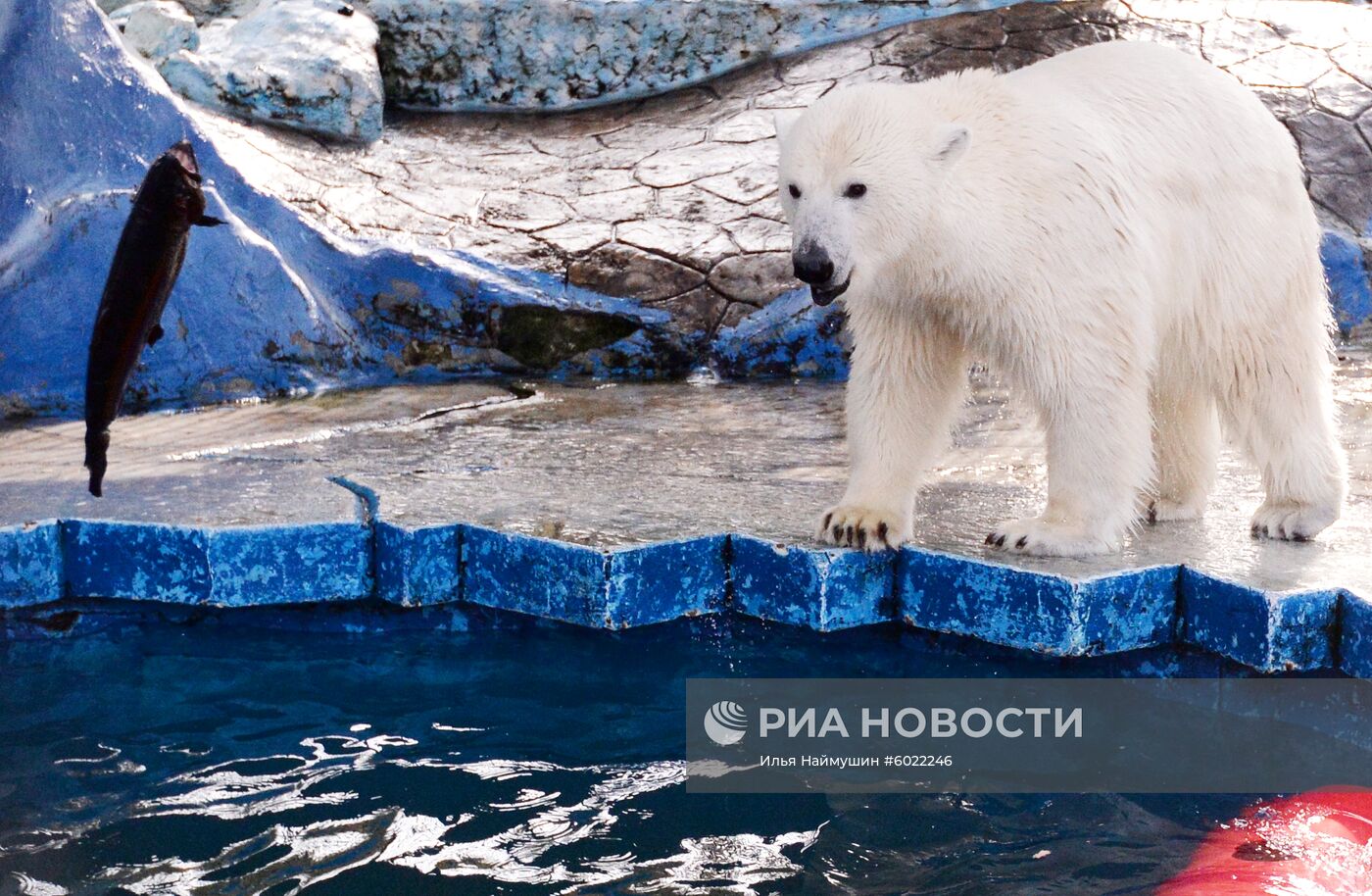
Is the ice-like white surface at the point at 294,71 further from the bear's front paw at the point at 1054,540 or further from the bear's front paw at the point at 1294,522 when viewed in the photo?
the bear's front paw at the point at 1294,522

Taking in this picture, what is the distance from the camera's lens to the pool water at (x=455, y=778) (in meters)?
2.47

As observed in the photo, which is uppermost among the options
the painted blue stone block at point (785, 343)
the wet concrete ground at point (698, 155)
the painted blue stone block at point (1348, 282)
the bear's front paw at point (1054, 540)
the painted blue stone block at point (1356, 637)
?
the wet concrete ground at point (698, 155)

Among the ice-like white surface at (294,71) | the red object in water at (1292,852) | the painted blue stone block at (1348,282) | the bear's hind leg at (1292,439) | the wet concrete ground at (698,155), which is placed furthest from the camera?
the ice-like white surface at (294,71)

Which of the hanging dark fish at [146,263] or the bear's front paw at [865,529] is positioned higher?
the hanging dark fish at [146,263]

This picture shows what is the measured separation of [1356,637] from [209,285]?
445 centimetres

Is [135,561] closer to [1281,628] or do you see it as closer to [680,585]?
[680,585]

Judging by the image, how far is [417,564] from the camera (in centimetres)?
344

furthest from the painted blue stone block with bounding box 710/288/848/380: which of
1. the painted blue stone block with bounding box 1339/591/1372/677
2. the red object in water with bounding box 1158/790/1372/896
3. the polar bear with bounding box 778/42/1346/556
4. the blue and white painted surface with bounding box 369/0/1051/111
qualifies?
the red object in water with bounding box 1158/790/1372/896

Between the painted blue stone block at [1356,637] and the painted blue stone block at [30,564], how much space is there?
9.55ft

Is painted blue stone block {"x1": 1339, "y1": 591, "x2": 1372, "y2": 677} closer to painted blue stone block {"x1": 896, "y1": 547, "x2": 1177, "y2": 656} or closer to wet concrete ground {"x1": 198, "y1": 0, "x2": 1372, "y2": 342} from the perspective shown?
painted blue stone block {"x1": 896, "y1": 547, "x2": 1177, "y2": 656}

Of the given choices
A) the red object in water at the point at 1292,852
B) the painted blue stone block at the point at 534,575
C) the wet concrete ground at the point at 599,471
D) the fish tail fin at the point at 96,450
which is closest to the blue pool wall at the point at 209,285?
the wet concrete ground at the point at 599,471

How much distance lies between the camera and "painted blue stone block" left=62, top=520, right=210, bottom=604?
135 inches

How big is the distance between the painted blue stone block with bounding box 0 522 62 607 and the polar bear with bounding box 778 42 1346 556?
189cm

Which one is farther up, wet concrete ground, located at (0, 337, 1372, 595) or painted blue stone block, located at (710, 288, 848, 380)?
painted blue stone block, located at (710, 288, 848, 380)
